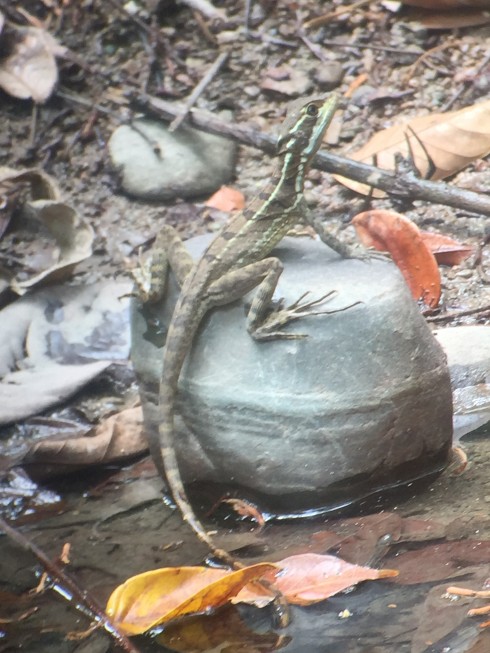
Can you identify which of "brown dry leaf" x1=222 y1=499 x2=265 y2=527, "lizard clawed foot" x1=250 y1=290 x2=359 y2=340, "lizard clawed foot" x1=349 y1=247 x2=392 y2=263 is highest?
"lizard clawed foot" x1=250 y1=290 x2=359 y2=340

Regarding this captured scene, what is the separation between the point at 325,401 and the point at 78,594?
4.01ft

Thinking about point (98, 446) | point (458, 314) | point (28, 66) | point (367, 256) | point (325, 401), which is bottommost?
point (458, 314)

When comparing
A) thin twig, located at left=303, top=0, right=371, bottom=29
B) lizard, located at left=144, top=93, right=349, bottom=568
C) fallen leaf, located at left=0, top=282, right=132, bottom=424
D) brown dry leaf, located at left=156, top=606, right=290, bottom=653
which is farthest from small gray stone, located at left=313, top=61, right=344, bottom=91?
brown dry leaf, located at left=156, top=606, right=290, bottom=653

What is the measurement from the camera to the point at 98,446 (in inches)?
164

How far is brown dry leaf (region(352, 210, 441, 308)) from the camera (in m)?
4.91

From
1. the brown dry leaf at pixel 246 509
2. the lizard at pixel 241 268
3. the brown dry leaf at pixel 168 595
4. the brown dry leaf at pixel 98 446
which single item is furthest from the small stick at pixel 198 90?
the brown dry leaf at pixel 168 595

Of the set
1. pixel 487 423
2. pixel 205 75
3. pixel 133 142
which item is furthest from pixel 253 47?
pixel 487 423

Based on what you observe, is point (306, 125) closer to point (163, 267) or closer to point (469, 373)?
point (163, 267)

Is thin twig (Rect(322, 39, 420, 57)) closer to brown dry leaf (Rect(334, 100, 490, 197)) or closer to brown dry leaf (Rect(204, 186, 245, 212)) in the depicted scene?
brown dry leaf (Rect(334, 100, 490, 197))

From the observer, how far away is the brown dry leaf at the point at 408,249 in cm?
491

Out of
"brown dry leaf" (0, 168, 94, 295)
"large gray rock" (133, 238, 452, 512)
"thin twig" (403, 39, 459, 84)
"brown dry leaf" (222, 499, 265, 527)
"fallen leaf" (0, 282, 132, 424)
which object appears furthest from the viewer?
"thin twig" (403, 39, 459, 84)

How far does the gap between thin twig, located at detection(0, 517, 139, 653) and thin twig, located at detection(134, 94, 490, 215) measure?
3.33 metres

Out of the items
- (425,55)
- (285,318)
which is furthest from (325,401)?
(425,55)

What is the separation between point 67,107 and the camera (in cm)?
698
